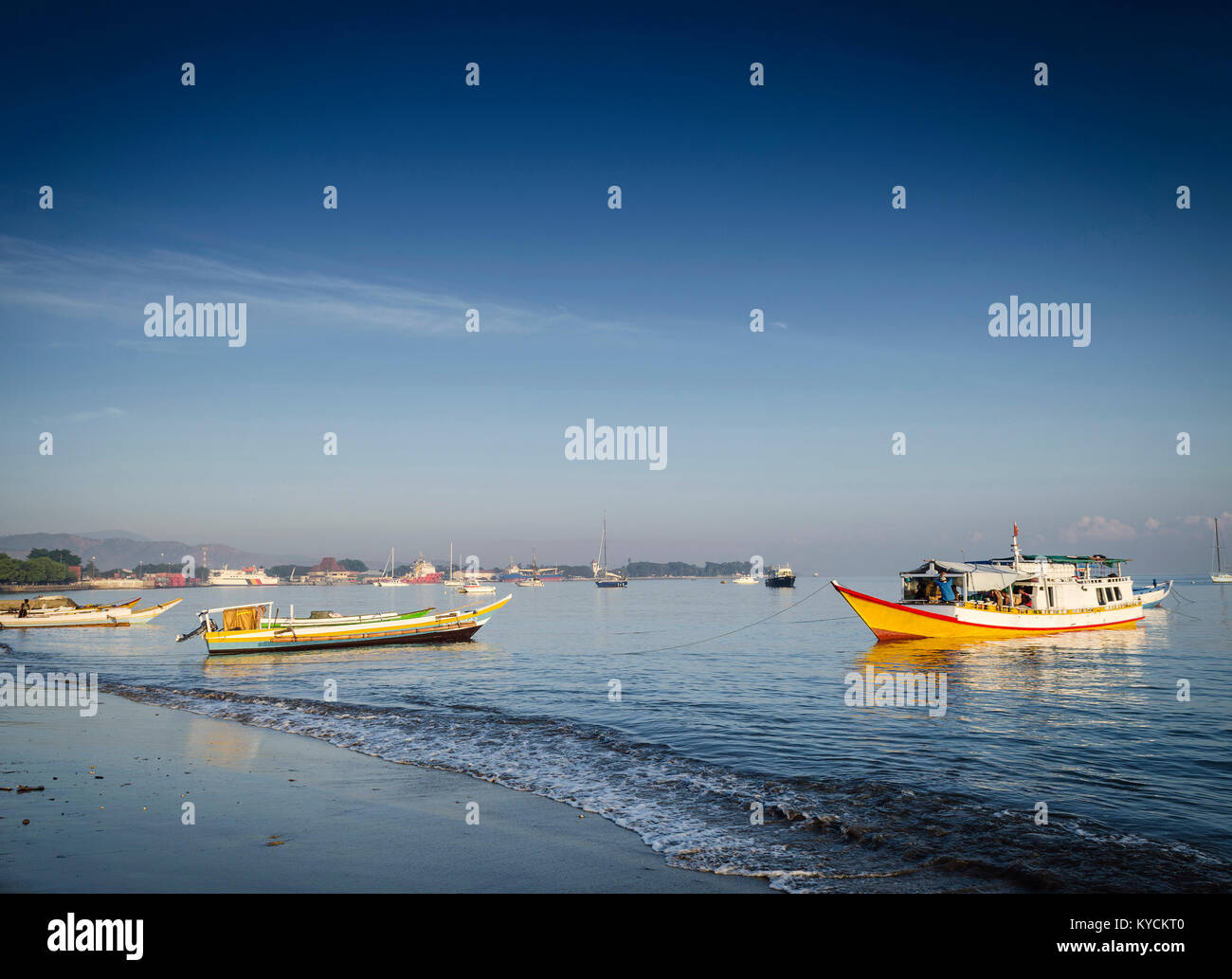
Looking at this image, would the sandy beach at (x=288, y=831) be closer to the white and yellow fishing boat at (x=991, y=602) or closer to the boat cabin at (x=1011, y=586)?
the white and yellow fishing boat at (x=991, y=602)

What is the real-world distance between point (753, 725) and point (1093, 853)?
396 inches

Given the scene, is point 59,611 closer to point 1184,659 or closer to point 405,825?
point 405,825

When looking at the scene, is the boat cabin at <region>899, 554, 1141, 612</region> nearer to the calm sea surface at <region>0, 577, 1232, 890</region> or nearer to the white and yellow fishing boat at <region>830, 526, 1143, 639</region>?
the white and yellow fishing boat at <region>830, 526, 1143, 639</region>

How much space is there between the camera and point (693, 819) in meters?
10.9

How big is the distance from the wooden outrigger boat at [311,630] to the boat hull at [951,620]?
22.2 m

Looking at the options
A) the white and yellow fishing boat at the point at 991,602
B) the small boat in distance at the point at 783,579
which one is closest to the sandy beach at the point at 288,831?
the white and yellow fishing boat at the point at 991,602

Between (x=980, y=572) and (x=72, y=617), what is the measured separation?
69.8 m

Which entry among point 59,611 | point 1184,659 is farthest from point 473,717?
point 59,611

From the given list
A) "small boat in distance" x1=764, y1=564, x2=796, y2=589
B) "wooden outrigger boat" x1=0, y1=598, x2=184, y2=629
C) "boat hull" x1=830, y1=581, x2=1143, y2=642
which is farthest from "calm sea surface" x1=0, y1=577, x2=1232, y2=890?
"small boat in distance" x1=764, y1=564, x2=796, y2=589

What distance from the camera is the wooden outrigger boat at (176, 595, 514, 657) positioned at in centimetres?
Answer: 3828

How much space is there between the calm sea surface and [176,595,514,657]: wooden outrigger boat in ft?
3.50

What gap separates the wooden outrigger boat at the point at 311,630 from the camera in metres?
38.3
